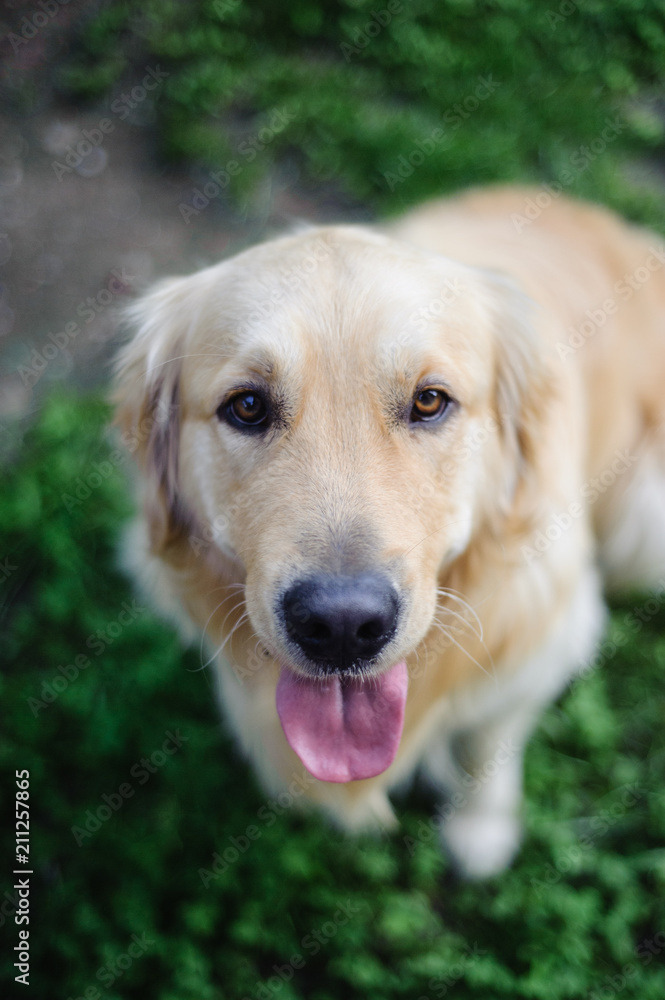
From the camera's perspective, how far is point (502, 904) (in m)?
2.89

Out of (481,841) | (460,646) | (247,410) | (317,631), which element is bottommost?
(481,841)

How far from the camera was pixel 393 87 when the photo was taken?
4816 millimetres

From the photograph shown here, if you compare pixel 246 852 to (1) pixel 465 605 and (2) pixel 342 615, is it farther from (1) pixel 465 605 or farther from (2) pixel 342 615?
(2) pixel 342 615

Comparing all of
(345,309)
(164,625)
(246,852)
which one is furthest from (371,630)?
(164,625)

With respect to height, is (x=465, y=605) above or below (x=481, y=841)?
above

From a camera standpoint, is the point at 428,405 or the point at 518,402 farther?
the point at 518,402

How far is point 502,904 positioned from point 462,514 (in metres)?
1.81

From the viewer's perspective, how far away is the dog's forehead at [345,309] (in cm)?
193

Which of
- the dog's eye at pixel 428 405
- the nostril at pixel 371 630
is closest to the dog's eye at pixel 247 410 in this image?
the dog's eye at pixel 428 405

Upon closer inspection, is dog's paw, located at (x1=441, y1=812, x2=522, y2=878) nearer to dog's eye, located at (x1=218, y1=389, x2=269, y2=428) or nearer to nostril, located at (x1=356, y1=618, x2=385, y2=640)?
nostril, located at (x1=356, y1=618, x2=385, y2=640)

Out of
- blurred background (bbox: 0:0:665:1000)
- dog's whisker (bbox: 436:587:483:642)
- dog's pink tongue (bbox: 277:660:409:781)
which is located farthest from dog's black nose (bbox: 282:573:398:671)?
blurred background (bbox: 0:0:665:1000)

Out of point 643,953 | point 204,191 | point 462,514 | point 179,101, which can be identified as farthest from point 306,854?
point 179,101

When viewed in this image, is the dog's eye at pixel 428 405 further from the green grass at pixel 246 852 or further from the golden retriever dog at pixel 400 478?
the green grass at pixel 246 852

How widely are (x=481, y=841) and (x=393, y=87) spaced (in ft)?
14.9
